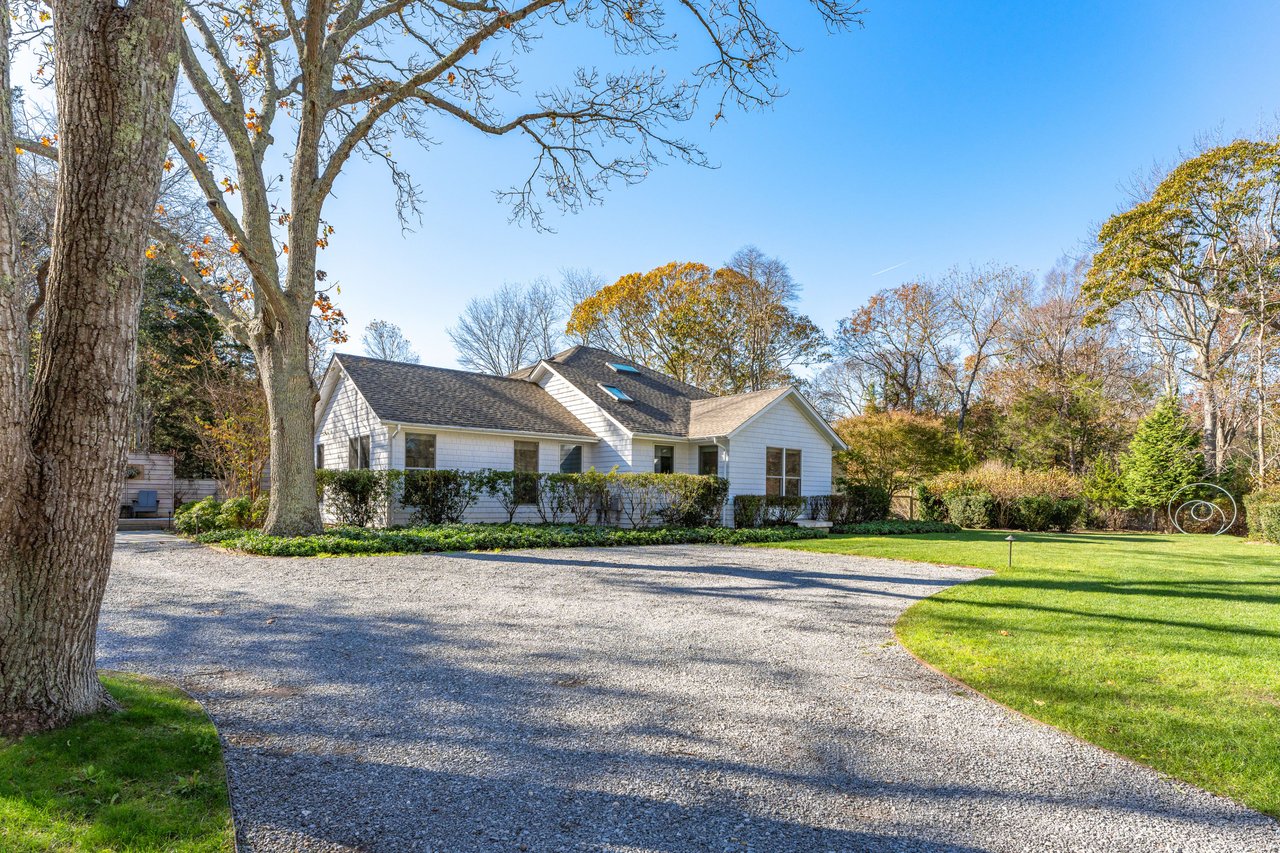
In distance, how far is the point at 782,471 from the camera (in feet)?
60.6

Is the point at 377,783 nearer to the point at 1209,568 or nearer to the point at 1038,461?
the point at 1209,568

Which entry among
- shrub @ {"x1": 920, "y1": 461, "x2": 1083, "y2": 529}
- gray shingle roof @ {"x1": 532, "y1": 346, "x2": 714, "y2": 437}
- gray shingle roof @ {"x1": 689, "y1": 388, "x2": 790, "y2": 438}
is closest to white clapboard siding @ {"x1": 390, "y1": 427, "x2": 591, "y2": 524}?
gray shingle roof @ {"x1": 532, "y1": 346, "x2": 714, "y2": 437}

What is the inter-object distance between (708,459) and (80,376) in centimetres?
1589

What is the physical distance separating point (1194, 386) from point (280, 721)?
30.1 m

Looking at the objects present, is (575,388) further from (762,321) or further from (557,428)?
(762,321)

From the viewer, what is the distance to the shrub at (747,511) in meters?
16.3

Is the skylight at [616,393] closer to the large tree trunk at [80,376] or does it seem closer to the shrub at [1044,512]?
the shrub at [1044,512]

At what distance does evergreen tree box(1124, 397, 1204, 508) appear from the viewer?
1883cm

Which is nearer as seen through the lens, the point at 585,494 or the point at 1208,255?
the point at 585,494

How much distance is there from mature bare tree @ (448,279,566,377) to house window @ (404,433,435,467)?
790 inches

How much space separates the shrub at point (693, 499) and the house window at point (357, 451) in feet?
27.0

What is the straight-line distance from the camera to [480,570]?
328 inches

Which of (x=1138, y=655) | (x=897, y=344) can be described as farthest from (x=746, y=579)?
(x=897, y=344)

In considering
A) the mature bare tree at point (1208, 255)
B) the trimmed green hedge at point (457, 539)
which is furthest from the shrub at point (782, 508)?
the mature bare tree at point (1208, 255)
